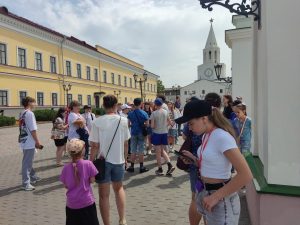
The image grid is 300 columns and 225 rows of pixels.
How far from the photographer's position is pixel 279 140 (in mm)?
3588

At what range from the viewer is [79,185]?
13.5ft

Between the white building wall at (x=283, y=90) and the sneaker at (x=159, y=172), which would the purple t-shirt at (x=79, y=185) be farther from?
the sneaker at (x=159, y=172)

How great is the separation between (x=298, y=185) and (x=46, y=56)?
39.3 metres

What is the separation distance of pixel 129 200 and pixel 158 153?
225 cm

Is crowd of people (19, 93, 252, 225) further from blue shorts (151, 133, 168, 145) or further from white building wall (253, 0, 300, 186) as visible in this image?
white building wall (253, 0, 300, 186)

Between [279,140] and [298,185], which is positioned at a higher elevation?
[279,140]

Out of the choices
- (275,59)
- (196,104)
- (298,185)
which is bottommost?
(298,185)

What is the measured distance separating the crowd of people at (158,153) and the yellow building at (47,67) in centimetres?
2637

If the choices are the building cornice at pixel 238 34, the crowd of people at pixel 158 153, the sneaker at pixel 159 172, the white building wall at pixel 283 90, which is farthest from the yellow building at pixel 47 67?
the white building wall at pixel 283 90

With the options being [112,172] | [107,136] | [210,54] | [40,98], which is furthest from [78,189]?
[210,54]

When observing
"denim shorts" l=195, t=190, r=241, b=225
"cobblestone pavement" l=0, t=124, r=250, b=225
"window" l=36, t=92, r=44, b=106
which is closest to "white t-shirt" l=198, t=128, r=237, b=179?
"denim shorts" l=195, t=190, r=241, b=225

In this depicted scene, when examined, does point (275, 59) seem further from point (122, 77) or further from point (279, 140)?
point (122, 77)

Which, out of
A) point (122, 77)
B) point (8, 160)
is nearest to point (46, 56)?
point (122, 77)

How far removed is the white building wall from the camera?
3.51 meters
